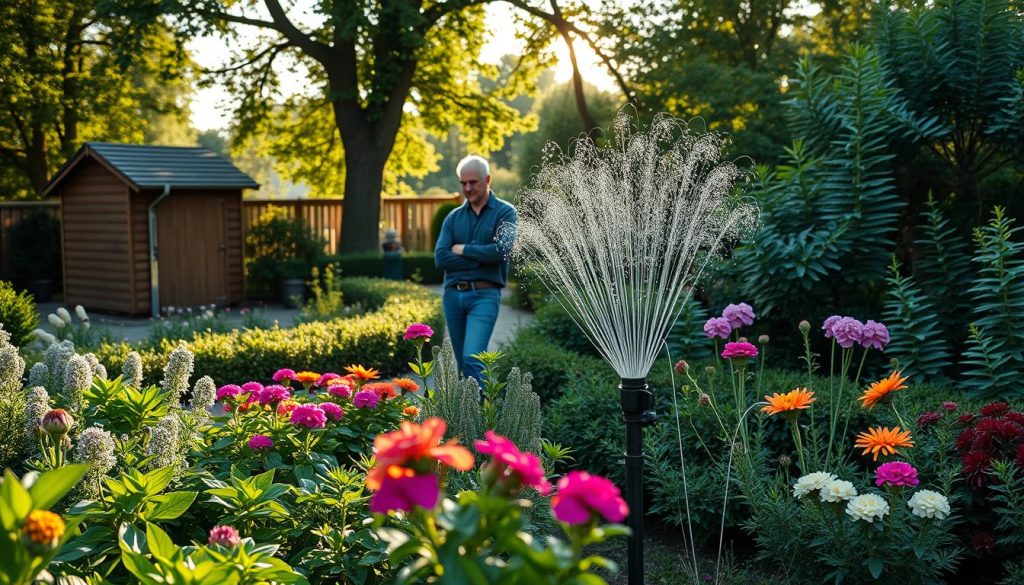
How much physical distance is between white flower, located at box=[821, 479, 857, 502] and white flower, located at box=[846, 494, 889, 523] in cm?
3

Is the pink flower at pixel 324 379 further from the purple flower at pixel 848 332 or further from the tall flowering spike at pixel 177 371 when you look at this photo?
the purple flower at pixel 848 332

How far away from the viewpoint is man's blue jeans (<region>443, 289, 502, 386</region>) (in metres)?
5.81

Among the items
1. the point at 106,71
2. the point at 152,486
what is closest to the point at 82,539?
the point at 152,486

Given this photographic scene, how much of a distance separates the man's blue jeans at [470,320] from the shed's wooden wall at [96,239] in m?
10.2

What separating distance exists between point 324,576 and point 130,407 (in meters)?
1.20

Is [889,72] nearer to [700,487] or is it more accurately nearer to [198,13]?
[700,487]

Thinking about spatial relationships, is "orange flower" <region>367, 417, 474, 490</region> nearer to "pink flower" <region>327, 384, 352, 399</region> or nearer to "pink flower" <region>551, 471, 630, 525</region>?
"pink flower" <region>551, 471, 630, 525</region>

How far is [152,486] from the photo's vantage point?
2.59 m

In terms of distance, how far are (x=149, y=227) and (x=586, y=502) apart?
48.1 feet

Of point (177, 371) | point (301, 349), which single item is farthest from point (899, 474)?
point (301, 349)

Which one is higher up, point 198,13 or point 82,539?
point 198,13

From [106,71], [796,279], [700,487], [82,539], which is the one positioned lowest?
[700,487]

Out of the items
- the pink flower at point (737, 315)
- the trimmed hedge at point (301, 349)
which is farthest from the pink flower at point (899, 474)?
the trimmed hedge at point (301, 349)

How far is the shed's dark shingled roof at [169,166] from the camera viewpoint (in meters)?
14.6
